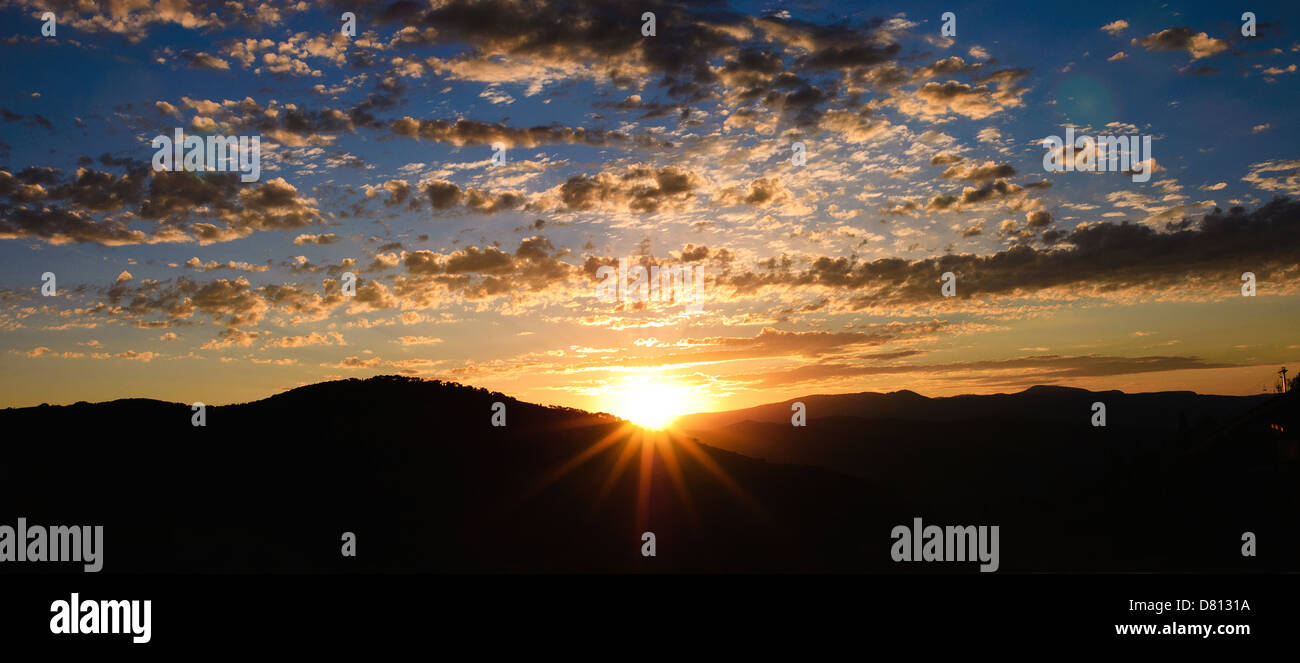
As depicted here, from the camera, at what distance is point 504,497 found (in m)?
46.1

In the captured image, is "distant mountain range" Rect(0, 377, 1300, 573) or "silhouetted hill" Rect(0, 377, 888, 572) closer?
"distant mountain range" Rect(0, 377, 1300, 573)

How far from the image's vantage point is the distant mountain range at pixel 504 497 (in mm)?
36406

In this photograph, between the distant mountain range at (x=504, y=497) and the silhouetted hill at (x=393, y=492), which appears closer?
the distant mountain range at (x=504, y=497)

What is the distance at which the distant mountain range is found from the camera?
36406 millimetres

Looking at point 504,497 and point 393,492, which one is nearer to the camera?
point 393,492

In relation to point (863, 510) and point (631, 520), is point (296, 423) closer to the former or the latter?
point (631, 520)

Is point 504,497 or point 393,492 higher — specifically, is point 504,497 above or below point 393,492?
below
